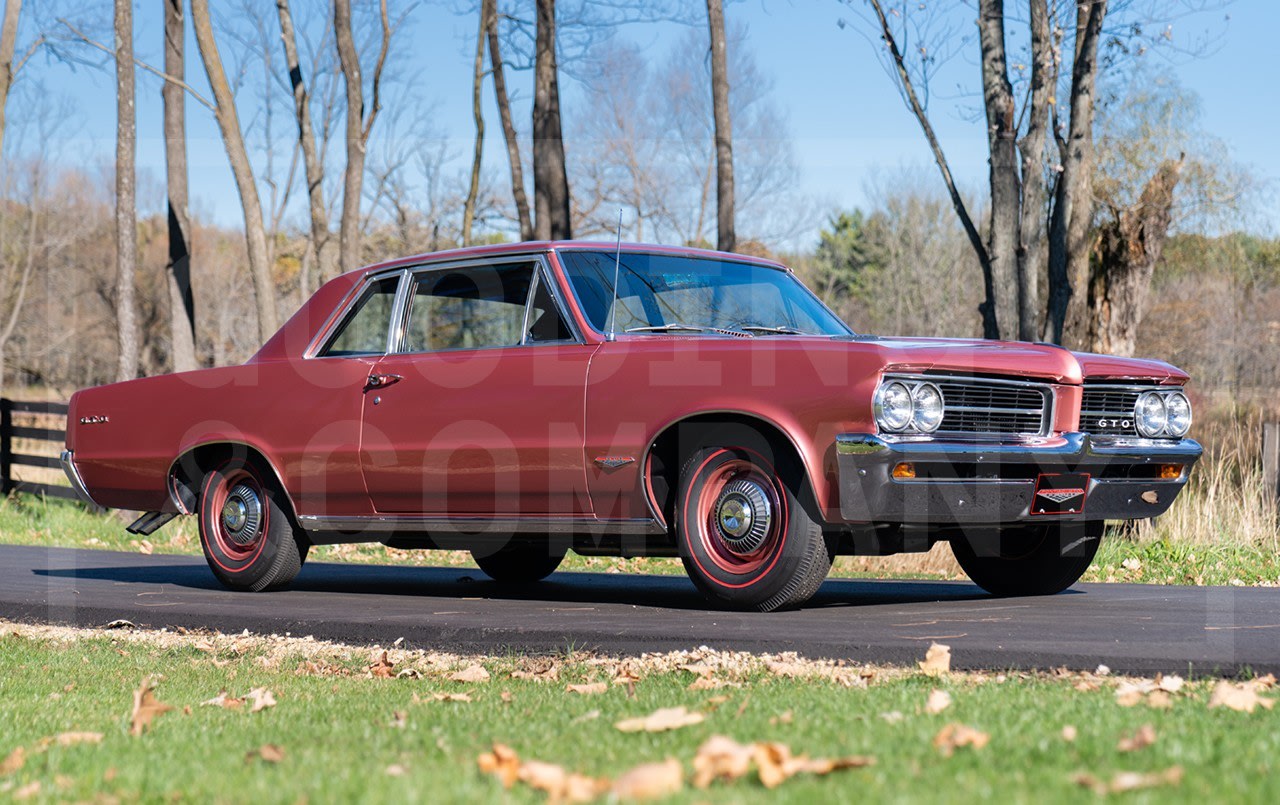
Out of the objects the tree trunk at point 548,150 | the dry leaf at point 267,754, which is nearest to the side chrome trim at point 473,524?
the dry leaf at point 267,754

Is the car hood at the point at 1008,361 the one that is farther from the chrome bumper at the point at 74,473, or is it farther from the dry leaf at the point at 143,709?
the chrome bumper at the point at 74,473

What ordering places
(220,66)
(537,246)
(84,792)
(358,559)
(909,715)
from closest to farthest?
1. (84,792)
2. (909,715)
3. (537,246)
4. (358,559)
5. (220,66)

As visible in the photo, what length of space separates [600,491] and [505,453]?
2.06 feet

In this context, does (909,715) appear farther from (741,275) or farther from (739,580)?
(741,275)

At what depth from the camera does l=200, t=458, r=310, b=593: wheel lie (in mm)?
8825

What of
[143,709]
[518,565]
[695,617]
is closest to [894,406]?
[695,617]

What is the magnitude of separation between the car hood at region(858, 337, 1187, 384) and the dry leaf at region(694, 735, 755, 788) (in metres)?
3.06

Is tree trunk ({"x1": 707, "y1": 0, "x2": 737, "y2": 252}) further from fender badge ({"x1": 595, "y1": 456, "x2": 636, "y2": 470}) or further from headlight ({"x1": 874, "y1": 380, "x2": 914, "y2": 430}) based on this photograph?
headlight ({"x1": 874, "y1": 380, "x2": 914, "y2": 430})

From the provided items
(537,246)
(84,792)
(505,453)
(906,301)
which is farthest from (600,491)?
(906,301)

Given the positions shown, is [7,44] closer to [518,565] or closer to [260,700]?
[518,565]

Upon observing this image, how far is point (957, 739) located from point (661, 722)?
86cm

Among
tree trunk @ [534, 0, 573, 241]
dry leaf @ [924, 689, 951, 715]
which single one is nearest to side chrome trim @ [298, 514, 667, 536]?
dry leaf @ [924, 689, 951, 715]

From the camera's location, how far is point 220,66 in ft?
70.9

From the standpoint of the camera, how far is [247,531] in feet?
29.5
